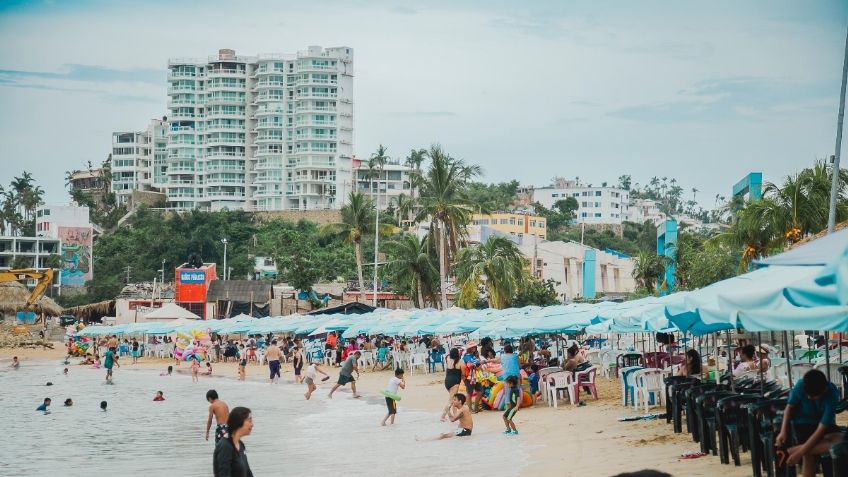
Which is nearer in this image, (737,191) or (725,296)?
(725,296)

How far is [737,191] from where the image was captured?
58.9 m

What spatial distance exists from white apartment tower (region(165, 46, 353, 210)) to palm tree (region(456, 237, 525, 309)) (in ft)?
271

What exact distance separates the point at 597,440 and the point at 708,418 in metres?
3.45

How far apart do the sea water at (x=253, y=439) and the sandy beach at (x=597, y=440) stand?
478mm

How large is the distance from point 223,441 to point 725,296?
4.41 metres

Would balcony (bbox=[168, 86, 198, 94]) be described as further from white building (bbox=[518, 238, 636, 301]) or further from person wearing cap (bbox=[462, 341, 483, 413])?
person wearing cap (bbox=[462, 341, 483, 413])

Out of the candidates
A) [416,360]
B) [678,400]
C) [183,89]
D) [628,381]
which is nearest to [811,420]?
[678,400]

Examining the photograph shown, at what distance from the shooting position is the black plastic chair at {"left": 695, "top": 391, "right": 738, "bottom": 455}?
38.0 ft

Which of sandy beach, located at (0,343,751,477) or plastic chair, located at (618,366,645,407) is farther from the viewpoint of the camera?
plastic chair, located at (618,366,645,407)

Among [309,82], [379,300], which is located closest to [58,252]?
[309,82]

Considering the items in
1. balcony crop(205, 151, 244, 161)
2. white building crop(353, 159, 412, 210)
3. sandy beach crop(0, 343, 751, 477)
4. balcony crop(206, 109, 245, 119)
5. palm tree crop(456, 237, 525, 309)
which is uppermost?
balcony crop(206, 109, 245, 119)

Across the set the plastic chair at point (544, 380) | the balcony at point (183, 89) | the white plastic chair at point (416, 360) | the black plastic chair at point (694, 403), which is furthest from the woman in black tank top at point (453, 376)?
the balcony at point (183, 89)

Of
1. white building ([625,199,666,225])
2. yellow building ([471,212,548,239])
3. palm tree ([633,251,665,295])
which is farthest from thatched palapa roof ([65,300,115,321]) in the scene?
white building ([625,199,666,225])

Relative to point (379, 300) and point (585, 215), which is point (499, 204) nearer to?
point (585, 215)
